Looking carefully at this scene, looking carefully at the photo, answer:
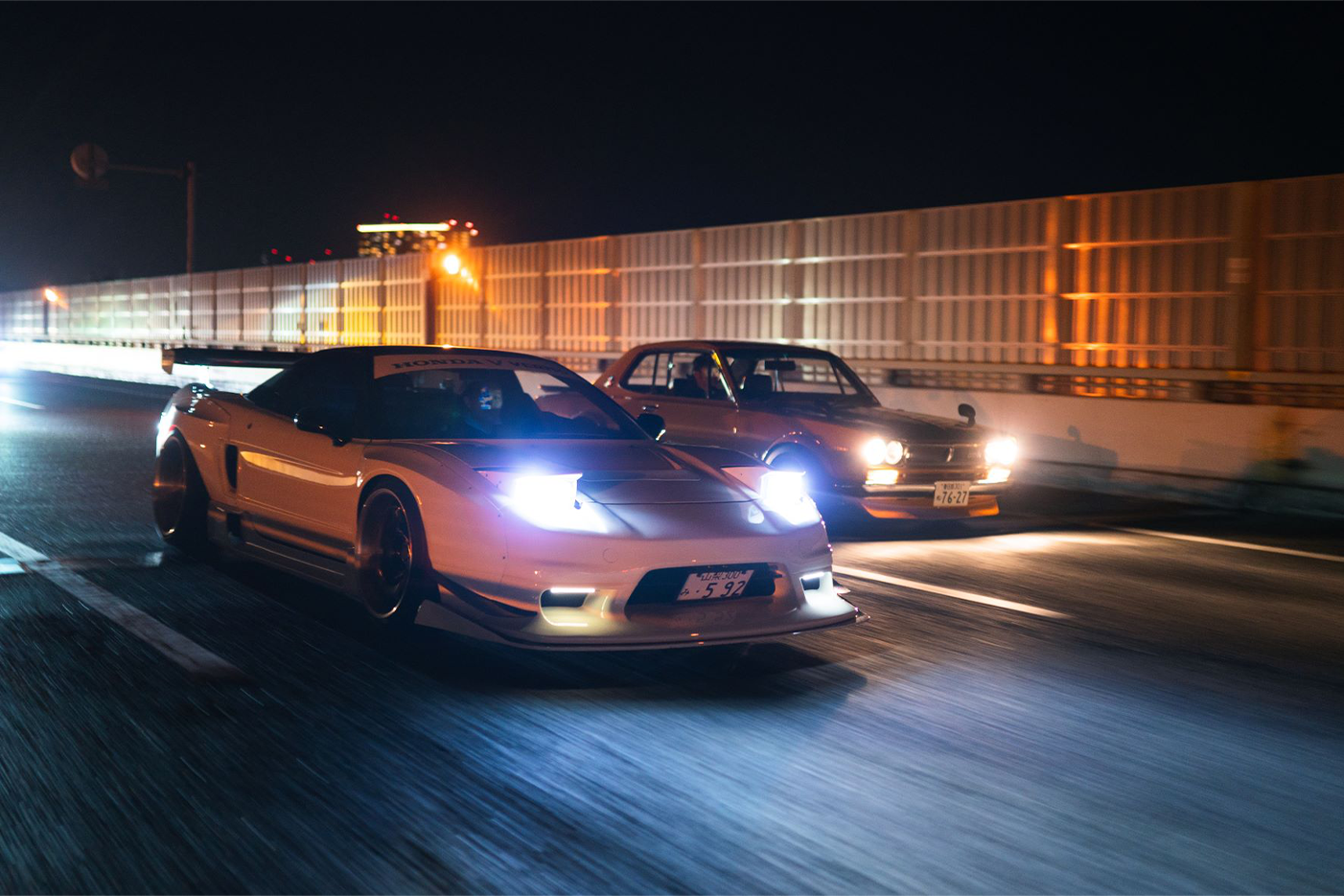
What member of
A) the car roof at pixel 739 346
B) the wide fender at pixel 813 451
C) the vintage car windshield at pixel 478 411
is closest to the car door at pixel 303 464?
the vintage car windshield at pixel 478 411

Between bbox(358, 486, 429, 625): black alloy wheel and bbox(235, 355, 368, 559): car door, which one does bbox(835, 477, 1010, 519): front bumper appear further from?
bbox(358, 486, 429, 625): black alloy wheel

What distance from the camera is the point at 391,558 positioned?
20.6 feet

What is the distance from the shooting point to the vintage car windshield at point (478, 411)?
6.81 metres

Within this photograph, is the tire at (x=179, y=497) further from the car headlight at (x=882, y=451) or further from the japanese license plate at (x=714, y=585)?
the car headlight at (x=882, y=451)

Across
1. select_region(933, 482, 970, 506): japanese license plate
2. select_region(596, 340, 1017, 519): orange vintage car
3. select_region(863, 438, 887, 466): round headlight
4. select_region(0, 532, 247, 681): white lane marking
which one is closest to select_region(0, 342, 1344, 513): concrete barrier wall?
select_region(596, 340, 1017, 519): orange vintage car

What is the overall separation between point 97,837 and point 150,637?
2.53 metres

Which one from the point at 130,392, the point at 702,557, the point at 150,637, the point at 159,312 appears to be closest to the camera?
the point at 702,557

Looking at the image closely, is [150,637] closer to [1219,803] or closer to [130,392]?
[1219,803]

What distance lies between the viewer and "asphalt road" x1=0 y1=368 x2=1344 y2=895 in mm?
3615

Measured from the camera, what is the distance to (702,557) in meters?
5.56

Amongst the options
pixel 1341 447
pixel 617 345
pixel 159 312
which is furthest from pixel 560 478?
pixel 159 312

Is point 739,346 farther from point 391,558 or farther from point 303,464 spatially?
point 391,558

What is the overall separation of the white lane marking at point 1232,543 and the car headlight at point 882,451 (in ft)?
6.20

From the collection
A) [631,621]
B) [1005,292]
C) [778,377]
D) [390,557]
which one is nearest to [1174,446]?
[778,377]
